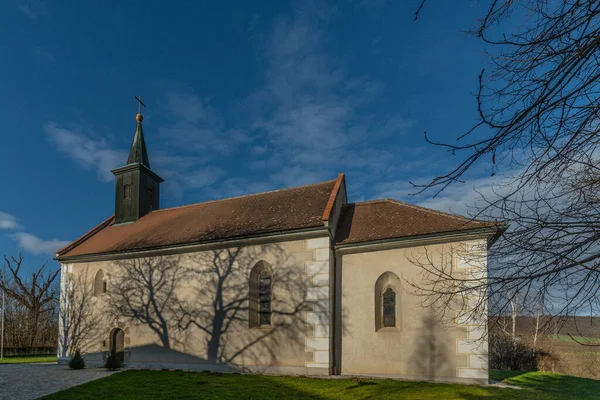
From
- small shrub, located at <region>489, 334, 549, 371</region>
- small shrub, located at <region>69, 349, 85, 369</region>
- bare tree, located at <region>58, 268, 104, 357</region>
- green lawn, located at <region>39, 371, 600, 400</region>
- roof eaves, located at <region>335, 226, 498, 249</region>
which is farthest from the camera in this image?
small shrub, located at <region>489, 334, 549, 371</region>

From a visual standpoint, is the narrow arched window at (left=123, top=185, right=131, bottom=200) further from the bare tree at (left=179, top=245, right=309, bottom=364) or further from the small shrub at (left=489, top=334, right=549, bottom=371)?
the small shrub at (left=489, top=334, right=549, bottom=371)

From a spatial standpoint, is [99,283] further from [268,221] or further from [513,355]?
[513,355]

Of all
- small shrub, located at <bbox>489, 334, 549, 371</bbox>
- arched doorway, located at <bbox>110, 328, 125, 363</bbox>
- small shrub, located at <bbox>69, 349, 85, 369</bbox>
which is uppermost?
arched doorway, located at <bbox>110, 328, 125, 363</bbox>

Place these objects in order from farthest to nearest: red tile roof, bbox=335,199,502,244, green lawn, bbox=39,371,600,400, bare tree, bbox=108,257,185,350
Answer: bare tree, bbox=108,257,185,350 → red tile roof, bbox=335,199,502,244 → green lawn, bbox=39,371,600,400

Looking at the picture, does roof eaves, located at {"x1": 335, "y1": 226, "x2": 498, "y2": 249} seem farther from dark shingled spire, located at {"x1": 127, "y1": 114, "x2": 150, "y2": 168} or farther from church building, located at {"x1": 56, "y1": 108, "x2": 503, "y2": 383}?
dark shingled spire, located at {"x1": 127, "y1": 114, "x2": 150, "y2": 168}

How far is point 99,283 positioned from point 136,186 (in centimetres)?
581

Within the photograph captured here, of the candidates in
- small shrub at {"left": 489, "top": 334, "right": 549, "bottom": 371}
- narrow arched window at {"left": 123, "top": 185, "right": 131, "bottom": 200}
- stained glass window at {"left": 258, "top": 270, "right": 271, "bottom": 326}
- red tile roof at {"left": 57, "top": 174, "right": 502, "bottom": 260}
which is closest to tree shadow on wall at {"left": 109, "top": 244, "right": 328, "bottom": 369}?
stained glass window at {"left": 258, "top": 270, "right": 271, "bottom": 326}

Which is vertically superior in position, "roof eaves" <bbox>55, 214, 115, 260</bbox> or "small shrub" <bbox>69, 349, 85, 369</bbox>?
"roof eaves" <bbox>55, 214, 115, 260</bbox>

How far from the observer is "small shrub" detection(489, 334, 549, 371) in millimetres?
20359

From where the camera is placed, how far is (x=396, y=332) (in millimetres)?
13094

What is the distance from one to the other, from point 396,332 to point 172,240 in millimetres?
10371

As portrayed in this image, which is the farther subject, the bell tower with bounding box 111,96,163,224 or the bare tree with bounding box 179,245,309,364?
the bell tower with bounding box 111,96,163,224

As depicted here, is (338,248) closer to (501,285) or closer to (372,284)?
(372,284)

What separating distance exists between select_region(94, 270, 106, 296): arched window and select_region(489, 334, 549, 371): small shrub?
66.6 feet
